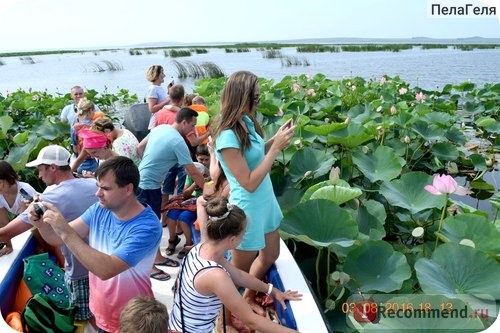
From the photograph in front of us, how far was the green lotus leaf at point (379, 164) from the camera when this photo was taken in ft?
12.1

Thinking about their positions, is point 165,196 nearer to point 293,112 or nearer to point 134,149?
point 134,149

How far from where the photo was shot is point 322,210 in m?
Result: 2.43

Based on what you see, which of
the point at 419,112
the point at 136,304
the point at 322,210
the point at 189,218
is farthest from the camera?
the point at 419,112

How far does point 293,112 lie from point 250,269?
4.20 meters

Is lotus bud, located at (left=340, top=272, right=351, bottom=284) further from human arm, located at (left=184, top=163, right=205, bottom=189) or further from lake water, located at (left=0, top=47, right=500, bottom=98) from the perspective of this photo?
lake water, located at (left=0, top=47, right=500, bottom=98)

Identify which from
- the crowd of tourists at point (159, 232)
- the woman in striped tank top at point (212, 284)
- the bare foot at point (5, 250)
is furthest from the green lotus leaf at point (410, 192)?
the bare foot at point (5, 250)

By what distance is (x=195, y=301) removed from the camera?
5.43 ft

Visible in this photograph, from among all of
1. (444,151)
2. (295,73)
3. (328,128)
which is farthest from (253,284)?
(295,73)

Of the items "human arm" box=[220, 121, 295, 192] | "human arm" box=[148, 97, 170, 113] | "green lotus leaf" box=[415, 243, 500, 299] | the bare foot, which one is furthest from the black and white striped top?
"human arm" box=[148, 97, 170, 113]

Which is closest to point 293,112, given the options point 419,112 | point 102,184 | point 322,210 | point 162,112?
point 419,112

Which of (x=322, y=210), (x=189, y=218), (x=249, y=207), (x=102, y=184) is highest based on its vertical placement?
(x=102, y=184)

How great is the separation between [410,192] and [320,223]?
108 centimetres

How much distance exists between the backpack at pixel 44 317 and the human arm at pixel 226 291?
751 mm

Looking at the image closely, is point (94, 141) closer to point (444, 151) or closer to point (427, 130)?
point (427, 130)
